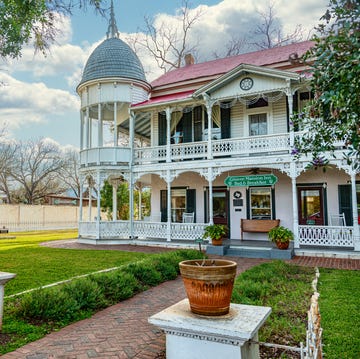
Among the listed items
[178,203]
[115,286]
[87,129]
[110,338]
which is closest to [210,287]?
[110,338]

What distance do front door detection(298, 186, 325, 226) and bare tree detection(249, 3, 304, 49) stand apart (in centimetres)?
1708

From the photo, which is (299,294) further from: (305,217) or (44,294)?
(305,217)

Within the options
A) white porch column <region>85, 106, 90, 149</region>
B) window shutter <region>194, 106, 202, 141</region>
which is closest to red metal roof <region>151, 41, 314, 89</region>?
window shutter <region>194, 106, 202, 141</region>

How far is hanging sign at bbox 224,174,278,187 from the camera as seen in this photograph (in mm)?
12898

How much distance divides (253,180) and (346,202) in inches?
149

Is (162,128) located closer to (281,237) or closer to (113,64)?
(113,64)

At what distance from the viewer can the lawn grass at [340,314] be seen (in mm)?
3973

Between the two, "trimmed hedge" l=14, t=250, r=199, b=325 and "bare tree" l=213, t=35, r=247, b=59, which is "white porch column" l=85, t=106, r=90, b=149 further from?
"bare tree" l=213, t=35, r=247, b=59

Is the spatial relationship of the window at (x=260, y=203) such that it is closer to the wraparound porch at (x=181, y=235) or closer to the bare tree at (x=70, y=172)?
the wraparound porch at (x=181, y=235)

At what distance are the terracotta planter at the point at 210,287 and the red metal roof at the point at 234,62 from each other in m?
14.6

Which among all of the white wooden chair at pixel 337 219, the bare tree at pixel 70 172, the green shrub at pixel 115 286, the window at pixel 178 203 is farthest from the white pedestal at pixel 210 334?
the bare tree at pixel 70 172

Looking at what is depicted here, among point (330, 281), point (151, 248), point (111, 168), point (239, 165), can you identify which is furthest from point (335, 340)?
point (111, 168)

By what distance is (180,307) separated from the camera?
321 centimetres

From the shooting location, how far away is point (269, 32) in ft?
87.1
